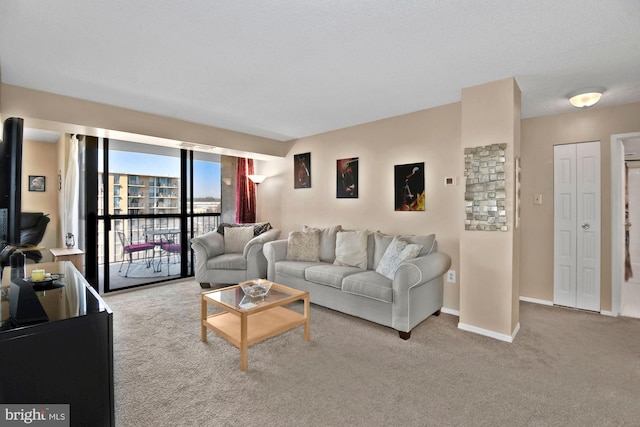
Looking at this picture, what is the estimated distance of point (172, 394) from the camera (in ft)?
6.45

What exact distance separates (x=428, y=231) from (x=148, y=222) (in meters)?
4.05

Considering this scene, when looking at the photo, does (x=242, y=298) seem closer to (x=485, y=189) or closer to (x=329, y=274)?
(x=329, y=274)

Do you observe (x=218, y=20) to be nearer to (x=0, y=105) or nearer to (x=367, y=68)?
(x=367, y=68)

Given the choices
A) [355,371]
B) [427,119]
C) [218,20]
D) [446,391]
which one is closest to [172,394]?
[355,371]

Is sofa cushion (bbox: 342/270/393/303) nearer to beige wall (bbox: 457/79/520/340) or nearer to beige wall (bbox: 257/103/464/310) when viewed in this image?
beige wall (bbox: 457/79/520/340)

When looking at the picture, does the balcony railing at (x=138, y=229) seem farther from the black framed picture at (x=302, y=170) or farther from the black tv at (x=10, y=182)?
the black tv at (x=10, y=182)

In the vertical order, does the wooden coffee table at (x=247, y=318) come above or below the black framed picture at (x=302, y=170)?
below

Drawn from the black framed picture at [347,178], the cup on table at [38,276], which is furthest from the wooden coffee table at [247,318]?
the black framed picture at [347,178]

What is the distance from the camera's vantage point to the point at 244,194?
18.7 feet

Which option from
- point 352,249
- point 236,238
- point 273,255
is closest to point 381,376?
point 352,249

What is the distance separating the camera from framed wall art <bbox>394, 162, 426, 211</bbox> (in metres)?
3.69

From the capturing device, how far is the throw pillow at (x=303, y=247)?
160 inches

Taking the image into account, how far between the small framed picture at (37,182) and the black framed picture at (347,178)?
528 centimetres

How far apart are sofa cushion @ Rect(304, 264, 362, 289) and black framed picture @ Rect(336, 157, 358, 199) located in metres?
1.21
